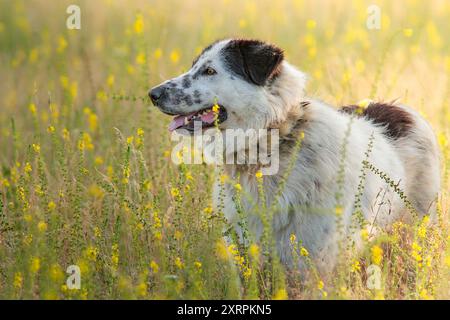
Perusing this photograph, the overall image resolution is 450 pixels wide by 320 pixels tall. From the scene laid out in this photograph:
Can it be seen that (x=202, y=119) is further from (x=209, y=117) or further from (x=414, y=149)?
(x=414, y=149)

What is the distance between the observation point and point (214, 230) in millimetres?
4875

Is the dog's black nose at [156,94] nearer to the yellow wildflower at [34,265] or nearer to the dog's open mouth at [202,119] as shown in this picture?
the dog's open mouth at [202,119]

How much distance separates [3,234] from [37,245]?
119cm

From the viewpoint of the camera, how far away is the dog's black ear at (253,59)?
5.07 meters

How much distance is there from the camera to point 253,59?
5117 mm

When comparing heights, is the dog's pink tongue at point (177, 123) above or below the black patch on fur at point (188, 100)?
below

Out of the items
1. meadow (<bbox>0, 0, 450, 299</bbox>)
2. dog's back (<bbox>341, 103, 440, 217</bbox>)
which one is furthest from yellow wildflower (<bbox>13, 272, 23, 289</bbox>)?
dog's back (<bbox>341, 103, 440, 217</bbox>)

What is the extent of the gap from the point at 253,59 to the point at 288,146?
2.01 ft

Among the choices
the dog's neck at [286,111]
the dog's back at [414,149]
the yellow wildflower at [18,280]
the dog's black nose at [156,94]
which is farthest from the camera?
the dog's back at [414,149]

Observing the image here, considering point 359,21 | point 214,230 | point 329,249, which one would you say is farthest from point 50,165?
point 359,21

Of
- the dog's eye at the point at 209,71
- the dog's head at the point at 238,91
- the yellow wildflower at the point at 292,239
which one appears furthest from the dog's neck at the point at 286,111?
the yellow wildflower at the point at 292,239

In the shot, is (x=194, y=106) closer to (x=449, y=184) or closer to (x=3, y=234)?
(x=3, y=234)

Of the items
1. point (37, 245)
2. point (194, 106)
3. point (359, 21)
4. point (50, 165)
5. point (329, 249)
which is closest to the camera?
point (37, 245)

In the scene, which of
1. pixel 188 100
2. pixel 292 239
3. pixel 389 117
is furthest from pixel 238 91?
pixel 389 117
